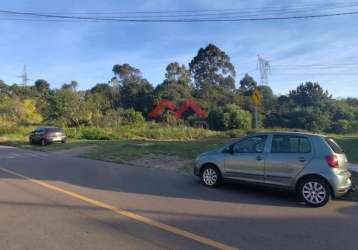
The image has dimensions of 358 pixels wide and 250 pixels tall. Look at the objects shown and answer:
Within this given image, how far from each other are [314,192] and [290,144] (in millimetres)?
1194

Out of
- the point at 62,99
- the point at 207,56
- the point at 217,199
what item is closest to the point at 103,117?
the point at 62,99

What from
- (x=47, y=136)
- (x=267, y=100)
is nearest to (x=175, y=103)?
(x=267, y=100)

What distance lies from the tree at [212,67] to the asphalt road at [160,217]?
7214 centimetres

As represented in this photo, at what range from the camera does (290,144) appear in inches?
333

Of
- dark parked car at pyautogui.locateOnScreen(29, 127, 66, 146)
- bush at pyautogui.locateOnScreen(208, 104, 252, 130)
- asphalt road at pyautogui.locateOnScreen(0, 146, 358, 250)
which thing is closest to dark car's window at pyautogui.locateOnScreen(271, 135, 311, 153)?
asphalt road at pyautogui.locateOnScreen(0, 146, 358, 250)

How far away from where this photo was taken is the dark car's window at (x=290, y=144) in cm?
825

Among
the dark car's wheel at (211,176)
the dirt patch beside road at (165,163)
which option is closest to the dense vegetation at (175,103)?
the dirt patch beside road at (165,163)

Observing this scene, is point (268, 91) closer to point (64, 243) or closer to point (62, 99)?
point (62, 99)

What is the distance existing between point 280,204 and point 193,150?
9.72 m

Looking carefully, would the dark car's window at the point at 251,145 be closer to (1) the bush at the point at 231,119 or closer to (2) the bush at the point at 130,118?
(2) the bush at the point at 130,118

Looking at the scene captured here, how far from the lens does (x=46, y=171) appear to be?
1229 cm

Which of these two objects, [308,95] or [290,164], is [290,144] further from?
[308,95]

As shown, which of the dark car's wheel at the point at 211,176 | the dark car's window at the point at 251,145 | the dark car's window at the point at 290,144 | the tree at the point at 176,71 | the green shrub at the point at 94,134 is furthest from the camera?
the tree at the point at 176,71

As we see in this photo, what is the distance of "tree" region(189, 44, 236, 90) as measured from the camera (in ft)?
266
